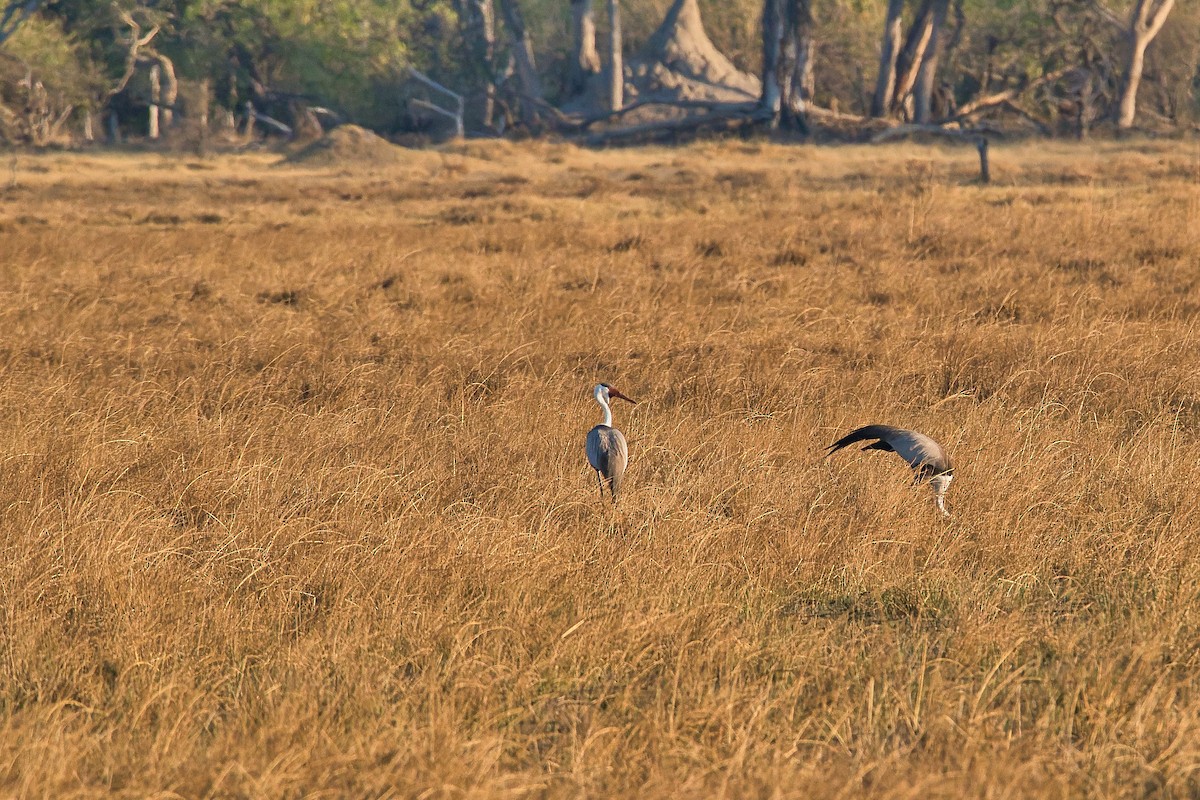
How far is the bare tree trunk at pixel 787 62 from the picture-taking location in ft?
126

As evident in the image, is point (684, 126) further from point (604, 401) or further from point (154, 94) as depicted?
point (604, 401)

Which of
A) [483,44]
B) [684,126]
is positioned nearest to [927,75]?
[684,126]

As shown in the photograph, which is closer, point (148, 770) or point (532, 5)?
point (148, 770)

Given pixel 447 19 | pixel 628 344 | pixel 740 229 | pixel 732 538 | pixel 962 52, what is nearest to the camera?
pixel 732 538

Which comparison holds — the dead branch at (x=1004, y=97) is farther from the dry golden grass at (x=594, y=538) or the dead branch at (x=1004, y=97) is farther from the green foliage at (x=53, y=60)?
the dry golden grass at (x=594, y=538)

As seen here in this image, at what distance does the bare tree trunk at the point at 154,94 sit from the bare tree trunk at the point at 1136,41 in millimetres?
34656

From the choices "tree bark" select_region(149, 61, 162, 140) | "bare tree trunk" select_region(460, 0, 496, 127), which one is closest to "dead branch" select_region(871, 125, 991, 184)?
"bare tree trunk" select_region(460, 0, 496, 127)

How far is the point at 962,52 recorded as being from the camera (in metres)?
48.1

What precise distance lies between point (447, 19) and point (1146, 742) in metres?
53.0

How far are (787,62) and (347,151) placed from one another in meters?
14.8

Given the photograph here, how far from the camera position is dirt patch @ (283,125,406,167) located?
31969 millimetres

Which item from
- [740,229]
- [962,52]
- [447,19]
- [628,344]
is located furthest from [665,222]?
[447,19]

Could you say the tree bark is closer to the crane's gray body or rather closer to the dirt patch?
the dirt patch

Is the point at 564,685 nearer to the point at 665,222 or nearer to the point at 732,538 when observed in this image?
the point at 732,538
